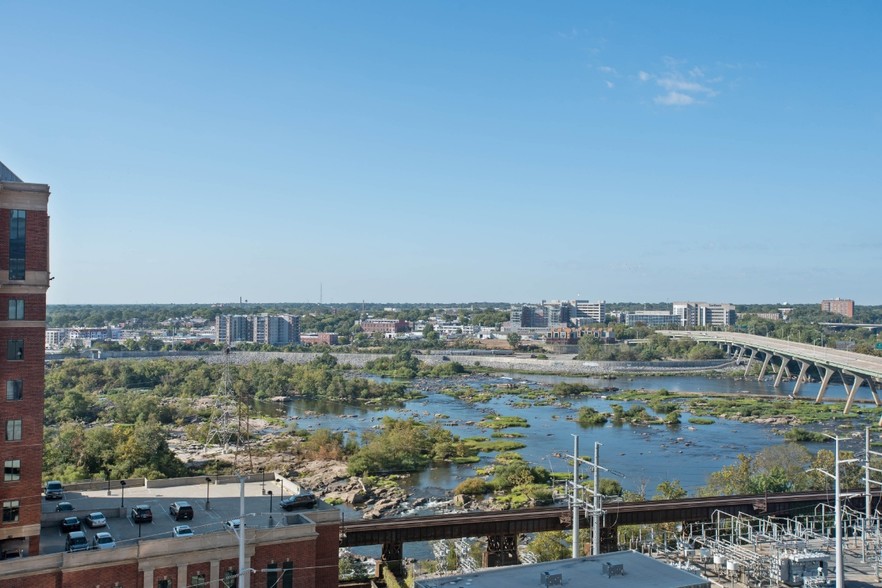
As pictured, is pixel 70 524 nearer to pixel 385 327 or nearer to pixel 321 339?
pixel 321 339

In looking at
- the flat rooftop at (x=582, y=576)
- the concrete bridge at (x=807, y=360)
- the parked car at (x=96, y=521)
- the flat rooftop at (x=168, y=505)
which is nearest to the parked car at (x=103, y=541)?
the flat rooftop at (x=168, y=505)

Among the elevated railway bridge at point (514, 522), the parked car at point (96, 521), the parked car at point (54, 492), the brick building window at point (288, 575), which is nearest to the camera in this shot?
the brick building window at point (288, 575)

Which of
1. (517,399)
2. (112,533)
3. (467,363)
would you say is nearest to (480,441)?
(517,399)

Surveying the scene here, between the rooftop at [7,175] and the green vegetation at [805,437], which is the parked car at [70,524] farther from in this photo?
the green vegetation at [805,437]

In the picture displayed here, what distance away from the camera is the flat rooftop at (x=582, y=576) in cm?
1656

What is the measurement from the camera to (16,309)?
1900 cm

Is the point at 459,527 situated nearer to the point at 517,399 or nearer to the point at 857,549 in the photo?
the point at 857,549

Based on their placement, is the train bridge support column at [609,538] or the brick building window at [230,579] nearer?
the brick building window at [230,579]

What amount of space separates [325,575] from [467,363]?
106256 millimetres

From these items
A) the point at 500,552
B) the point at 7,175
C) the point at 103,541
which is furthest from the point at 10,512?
the point at 500,552

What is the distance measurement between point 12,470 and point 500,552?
16110 millimetres

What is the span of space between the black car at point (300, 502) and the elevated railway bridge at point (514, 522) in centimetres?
386

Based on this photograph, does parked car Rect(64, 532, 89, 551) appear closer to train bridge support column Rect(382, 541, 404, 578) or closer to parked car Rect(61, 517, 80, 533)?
parked car Rect(61, 517, 80, 533)

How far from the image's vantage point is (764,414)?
240ft
